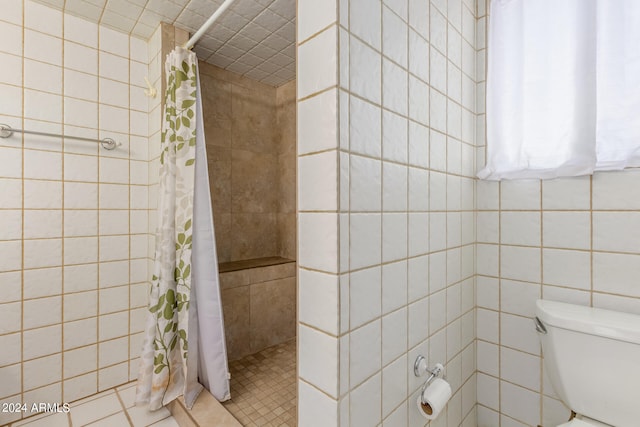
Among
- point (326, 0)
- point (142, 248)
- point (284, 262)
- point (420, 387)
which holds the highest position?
point (326, 0)

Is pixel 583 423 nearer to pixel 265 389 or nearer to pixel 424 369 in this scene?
pixel 424 369

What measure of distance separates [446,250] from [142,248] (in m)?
1.62

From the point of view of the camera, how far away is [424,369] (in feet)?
2.98

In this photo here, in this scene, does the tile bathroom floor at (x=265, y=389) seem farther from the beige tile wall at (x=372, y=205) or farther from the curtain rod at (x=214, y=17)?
the curtain rod at (x=214, y=17)

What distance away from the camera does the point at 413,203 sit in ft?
2.89

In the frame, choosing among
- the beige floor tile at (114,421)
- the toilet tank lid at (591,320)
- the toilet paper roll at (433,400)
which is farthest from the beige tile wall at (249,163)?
the toilet tank lid at (591,320)

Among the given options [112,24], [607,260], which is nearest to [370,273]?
[607,260]

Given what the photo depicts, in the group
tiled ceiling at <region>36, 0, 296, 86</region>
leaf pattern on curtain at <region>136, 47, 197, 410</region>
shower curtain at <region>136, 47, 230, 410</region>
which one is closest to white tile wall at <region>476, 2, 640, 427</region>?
tiled ceiling at <region>36, 0, 296, 86</region>

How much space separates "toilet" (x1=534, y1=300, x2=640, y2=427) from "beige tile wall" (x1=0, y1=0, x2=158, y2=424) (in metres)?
1.96

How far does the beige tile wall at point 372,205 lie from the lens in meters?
0.64

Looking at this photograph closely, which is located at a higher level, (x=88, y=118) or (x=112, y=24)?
(x=112, y=24)

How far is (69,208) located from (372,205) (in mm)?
1565

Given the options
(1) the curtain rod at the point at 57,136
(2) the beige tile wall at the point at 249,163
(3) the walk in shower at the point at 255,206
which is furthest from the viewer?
(2) the beige tile wall at the point at 249,163

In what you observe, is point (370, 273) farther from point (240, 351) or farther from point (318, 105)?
point (240, 351)
